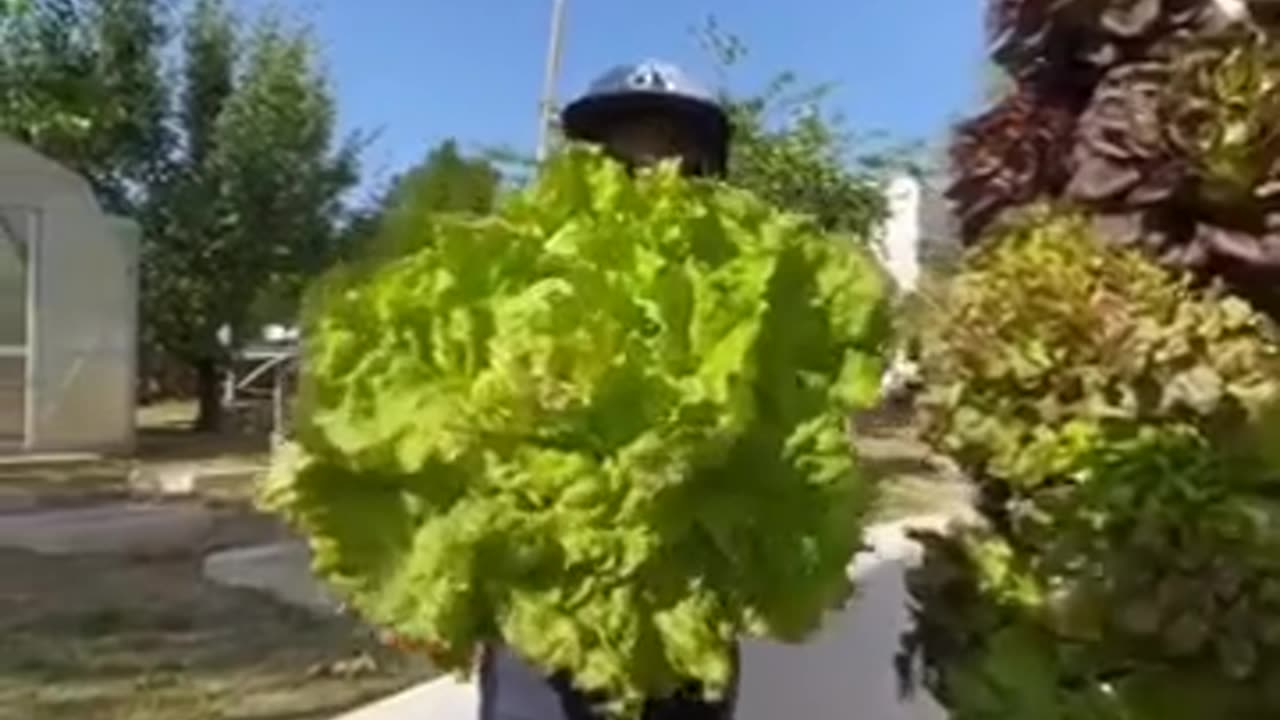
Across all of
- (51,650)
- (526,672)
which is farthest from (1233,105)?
(51,650)

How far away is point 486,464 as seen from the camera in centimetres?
97

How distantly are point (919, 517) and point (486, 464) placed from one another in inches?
28.4

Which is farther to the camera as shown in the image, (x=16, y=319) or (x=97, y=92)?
(x=97, y=92)

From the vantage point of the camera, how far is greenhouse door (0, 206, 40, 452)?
407 inches

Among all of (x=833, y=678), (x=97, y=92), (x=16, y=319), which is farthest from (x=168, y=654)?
(x=97, y=92)

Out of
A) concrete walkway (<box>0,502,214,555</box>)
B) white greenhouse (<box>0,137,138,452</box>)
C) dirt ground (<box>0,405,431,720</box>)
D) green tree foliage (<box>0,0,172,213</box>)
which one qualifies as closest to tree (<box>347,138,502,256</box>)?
dirt ground (<box>0,405,431,720</box>)

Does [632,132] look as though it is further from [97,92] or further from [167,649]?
[97,92]

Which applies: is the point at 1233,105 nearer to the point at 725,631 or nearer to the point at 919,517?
the point at 725,631

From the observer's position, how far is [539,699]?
1.16 meters

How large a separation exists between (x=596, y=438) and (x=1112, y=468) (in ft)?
0.81

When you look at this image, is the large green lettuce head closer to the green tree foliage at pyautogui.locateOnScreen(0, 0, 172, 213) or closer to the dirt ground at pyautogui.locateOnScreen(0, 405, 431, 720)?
the dirt ground at pyautogui.locateOnScreen(0, 405, 431, 720)

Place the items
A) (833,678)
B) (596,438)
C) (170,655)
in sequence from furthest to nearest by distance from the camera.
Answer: (170,655) < (833,678) < (596,438)

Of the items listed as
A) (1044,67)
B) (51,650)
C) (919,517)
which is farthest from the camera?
(51,650)

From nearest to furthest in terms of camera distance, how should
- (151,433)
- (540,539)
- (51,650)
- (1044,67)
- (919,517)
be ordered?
(540,539) < (1044,67) < (919,517) < (51,650) < (151,433)
